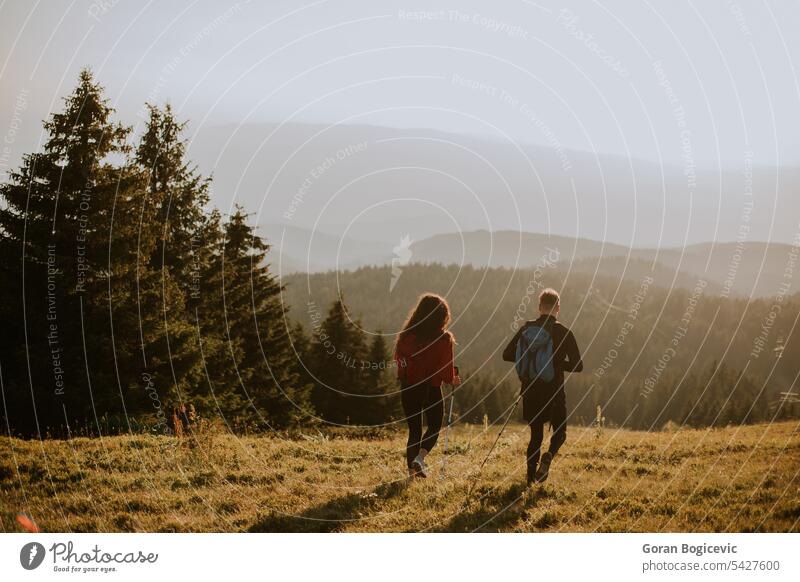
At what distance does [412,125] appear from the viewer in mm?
15430

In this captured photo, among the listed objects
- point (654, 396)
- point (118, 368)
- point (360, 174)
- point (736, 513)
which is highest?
point (360, 174)

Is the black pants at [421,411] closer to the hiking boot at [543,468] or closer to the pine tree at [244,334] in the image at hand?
the hiking boot at [543,468]

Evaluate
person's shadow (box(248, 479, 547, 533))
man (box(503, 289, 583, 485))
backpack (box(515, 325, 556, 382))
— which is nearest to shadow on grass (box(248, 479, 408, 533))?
person's shadow (box(248, 479, 547, 533))

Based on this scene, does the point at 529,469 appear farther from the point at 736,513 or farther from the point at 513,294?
the point at 513,294

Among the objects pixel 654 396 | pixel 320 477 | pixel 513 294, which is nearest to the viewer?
pixel 320 477

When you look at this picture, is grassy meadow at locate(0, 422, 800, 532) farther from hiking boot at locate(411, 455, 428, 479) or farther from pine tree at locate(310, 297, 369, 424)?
pine tree at locate(310, 297, 369, 424)

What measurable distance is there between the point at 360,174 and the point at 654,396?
64.1 meters

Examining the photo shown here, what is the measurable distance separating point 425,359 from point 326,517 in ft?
8.57

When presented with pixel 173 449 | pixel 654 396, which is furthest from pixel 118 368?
pixel 654 396

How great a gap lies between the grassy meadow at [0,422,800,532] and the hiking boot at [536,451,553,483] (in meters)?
0.23

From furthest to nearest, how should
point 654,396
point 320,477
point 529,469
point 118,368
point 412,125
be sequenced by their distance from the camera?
point 654,396
point 118,368
point 412,125
point 320,477
point 529,469

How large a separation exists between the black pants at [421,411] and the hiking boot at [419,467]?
0.31 ft

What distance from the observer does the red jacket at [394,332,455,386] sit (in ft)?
33.2

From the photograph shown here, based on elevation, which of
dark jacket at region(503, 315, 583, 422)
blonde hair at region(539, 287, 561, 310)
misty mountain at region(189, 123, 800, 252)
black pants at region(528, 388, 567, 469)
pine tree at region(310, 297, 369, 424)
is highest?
misty mountain at region(189, 123, 800, 252)
